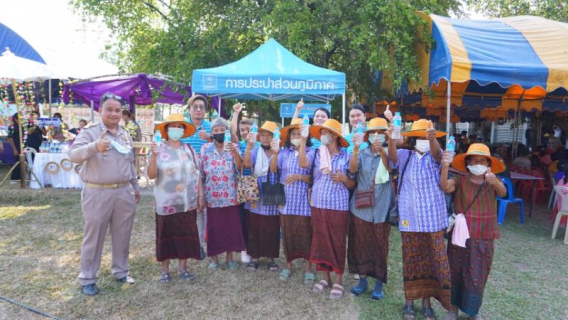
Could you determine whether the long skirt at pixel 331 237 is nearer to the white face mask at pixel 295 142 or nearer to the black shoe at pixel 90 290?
the white face mask at pixel 295 142

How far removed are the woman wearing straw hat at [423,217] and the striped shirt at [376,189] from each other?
18cm

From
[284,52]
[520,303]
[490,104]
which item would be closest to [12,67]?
[284,52]

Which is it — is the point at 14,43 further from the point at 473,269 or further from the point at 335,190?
the point at 473,269

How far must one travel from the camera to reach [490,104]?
35.0ft

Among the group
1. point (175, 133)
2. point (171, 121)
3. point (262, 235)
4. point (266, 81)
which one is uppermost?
point (266, 81)

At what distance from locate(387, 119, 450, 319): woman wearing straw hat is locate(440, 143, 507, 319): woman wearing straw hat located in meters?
0.12

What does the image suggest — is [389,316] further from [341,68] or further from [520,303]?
[341,68]

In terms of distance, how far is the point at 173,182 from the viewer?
3660 millimetres

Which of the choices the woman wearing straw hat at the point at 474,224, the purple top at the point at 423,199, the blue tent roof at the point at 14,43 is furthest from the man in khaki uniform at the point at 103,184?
the blue tent roof at the point at 14,43

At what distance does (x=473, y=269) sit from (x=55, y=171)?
8505mm

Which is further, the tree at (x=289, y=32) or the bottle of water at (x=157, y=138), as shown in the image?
the tree at (x=289, y=32)

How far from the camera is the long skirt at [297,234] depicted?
381 centimetres

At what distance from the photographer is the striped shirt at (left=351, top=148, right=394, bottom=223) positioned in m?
3.36

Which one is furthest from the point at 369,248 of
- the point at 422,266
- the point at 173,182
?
the point at 173,182
